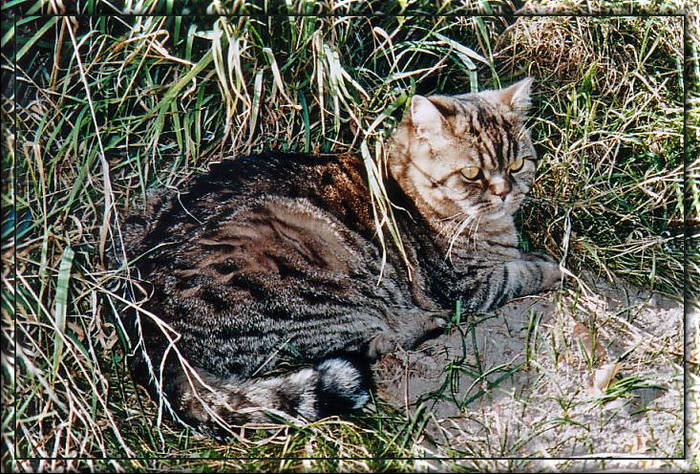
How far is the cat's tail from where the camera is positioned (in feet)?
5.58

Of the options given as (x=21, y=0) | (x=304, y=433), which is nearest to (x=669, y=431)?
(x=304, y=433)

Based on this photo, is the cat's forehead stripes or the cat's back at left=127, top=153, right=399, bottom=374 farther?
the cat's forehead stripes

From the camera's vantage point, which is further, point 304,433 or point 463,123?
point 463,123

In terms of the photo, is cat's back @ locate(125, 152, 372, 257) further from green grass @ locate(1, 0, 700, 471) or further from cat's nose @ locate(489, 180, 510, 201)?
cat's nose @ locate(489, 180, 510, 201)

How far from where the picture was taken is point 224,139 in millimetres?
1816

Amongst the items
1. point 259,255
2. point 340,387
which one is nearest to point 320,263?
point 259,255

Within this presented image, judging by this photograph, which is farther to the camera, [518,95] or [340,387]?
[518,95]

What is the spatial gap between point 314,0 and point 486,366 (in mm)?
975

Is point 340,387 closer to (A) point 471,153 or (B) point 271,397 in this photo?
(B) point 271,397

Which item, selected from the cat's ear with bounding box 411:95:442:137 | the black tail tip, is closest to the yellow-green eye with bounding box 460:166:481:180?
the cat's ear with bounding box 411:95:442:137

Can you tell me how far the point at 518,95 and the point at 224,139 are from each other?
728 mm

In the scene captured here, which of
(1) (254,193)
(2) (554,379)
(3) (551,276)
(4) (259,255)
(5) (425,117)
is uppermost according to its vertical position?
(5) (425,117)

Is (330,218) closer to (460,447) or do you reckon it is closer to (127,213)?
(127,213)

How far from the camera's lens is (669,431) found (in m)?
1.81
